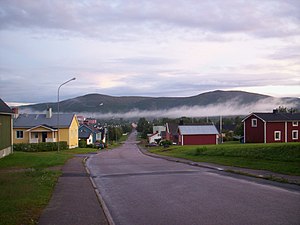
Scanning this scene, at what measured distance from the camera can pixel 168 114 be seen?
183 metres

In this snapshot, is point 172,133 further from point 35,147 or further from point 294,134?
point 35,147

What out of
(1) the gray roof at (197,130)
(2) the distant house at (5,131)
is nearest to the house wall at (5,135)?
(2) the distant house at (5,131)

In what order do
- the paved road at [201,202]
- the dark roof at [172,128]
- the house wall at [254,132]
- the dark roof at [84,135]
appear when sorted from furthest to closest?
the dark roof at [172,128]
the dark roof at [84,135]
the house wall at [254,132]
the paved road at [201,202]

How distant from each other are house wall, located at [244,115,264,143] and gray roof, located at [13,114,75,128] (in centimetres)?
2659

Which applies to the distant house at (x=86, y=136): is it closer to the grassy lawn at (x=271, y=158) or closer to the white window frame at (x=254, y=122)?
the white window frame at (x=254, y=122)

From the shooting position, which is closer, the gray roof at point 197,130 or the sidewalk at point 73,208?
the sidewalk at point 73,208

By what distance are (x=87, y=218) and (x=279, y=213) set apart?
4556 millimetres

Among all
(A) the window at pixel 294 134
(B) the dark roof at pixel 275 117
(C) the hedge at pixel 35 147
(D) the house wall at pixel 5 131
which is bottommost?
(C) the hedge at pixel 35 147

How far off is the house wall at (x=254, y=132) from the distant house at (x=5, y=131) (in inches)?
1426

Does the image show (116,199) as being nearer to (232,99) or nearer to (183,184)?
(183,184)

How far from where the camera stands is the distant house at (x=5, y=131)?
3153 centimetres

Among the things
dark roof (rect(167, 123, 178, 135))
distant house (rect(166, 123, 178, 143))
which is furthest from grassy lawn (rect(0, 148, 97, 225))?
dark roof (rect(167, 123, 178, 135))

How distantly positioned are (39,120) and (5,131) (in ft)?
106

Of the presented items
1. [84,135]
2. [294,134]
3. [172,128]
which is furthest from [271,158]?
[172,128]
